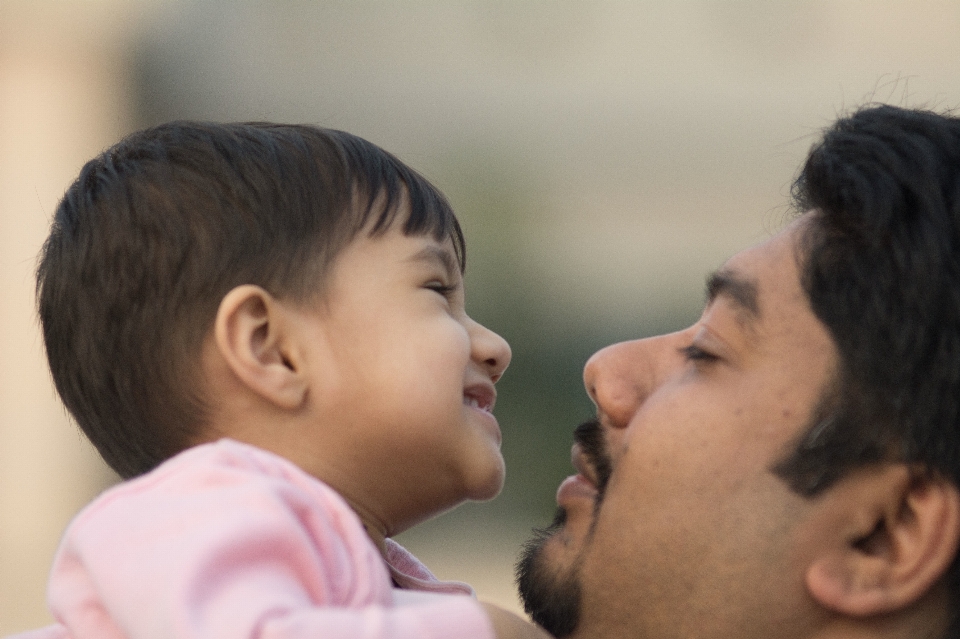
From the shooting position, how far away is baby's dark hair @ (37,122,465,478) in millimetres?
1768

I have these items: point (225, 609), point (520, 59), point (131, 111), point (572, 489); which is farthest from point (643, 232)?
point (225, 609)

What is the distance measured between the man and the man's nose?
0.11ft

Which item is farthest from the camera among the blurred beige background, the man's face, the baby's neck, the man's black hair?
the blurred beige background

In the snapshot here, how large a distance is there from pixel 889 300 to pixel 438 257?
0.73 metres

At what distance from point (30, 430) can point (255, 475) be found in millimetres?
8906

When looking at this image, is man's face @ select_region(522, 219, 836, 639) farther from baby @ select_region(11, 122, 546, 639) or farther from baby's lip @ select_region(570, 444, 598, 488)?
baby @ select_region(11, 122, 546, 639)

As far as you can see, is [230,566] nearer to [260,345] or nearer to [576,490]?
[260,345]

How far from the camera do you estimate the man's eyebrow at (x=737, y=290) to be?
1843 mm

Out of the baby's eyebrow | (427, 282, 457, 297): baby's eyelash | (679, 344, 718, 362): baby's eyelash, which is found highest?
the baby's eyebrow

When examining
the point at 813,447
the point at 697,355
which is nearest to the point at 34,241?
the point at 697,355

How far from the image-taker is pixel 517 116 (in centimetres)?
1232

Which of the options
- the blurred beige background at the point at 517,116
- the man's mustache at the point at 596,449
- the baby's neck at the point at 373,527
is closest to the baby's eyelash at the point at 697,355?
the man's mustache at the point at 596,449

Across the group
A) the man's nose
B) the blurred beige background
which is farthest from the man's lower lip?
the blurred beige background

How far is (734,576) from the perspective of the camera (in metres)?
1.73
